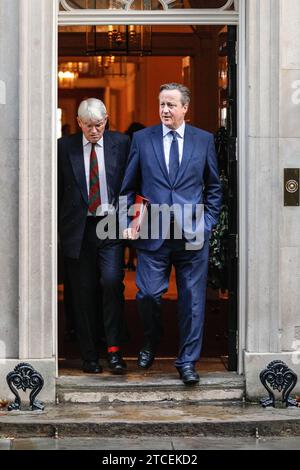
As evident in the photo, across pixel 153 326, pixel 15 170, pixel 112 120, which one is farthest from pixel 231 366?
pixel 112 120

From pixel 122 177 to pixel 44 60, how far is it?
3.97 feet

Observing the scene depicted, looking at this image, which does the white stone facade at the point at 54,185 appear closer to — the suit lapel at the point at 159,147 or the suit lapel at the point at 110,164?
the suit lapel at the point at 110,164

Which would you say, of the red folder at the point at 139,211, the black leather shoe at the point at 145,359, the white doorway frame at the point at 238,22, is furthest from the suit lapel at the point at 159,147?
the black leather shoe at the point at 145,359

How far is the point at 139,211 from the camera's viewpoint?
9.55 meters

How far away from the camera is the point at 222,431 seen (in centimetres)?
880

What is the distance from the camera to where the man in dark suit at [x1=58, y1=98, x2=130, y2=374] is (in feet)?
32.3

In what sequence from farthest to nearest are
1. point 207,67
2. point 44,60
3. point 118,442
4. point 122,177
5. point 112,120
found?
point 112,120, point 207,67, point 122,177, point 44,60, point 118,442

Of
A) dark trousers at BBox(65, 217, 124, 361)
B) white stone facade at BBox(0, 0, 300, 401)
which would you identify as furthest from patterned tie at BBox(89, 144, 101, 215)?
white stone facade at BBox(0, 0, 300, 401)

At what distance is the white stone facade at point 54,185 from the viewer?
9.31 meters

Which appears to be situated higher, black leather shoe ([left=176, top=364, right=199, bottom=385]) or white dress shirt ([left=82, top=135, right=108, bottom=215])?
white dress shirt ([left=82, top=135, right=108, bottom=215])

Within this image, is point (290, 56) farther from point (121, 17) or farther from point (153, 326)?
point (153, 326)

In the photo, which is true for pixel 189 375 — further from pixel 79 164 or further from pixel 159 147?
pixel 79 164

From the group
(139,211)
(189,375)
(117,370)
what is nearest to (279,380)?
(189,375)

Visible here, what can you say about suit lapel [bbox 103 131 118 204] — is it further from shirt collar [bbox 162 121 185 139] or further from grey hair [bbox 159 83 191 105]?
grey hair [bbox 159 83 191 105]
